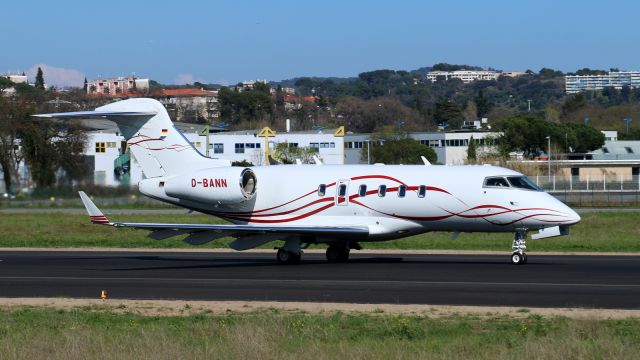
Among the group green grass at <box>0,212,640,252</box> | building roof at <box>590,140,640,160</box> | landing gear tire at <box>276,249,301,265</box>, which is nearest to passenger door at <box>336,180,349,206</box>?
landing gear tire at <box>276,249,301,265</box>

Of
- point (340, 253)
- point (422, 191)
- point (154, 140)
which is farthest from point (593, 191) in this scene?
point (154, 140)

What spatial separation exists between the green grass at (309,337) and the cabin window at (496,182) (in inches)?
465

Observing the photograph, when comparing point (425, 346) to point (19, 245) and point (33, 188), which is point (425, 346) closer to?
point (19, 245)

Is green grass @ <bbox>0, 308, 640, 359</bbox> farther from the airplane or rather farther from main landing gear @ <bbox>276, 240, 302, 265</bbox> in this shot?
main landing gear @ <bbox>276, 240, 302, 265</bbox>

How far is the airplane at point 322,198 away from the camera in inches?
1170

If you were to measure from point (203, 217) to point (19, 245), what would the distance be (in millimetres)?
14119

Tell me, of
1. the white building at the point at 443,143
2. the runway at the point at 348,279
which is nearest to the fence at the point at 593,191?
the white building at the point at 443,143

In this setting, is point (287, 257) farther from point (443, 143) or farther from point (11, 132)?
point (443, 143)

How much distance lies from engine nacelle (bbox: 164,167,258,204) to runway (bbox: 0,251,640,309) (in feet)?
6.30

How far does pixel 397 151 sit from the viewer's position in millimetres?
96938

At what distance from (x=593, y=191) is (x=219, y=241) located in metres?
39.6

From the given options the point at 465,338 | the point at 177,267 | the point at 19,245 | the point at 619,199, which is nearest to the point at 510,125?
the point at 619,199

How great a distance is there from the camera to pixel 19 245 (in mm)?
41188

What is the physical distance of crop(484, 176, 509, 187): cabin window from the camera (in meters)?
30.1
